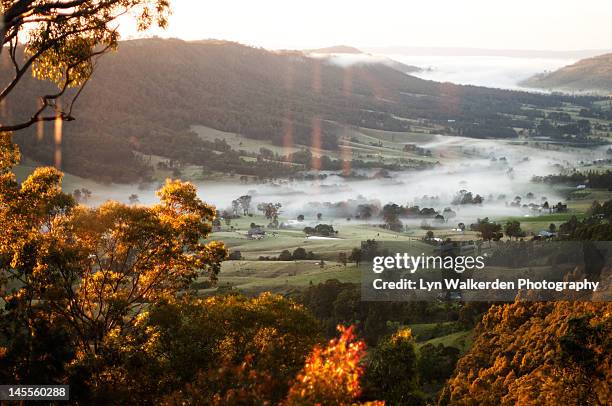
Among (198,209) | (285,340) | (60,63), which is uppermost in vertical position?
(60,63)

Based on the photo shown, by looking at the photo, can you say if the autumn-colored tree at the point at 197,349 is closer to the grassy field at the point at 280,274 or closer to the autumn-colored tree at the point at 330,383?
the autumn-colored tree at the point at 330,383

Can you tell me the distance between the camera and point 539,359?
32.4m

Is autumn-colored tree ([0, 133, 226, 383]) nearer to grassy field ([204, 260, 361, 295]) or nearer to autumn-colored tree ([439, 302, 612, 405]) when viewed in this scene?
autumn-colored tree ([439, 302, 612, 405])

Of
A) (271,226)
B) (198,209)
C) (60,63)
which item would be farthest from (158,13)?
(271,226)

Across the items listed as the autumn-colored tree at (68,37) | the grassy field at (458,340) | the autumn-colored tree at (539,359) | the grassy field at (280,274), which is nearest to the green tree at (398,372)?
the autumn-colored tree at (539,359)

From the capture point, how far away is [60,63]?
14.1m

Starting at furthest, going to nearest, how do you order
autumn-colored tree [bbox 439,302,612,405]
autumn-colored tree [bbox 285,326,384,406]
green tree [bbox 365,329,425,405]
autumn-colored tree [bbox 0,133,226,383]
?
green tree [bbox 365,329,425,405]
autumn-colored tree [bbox 439,302,612,405]
autumn-colored tree [bbox 0,133,226,383]
autumn-colored tree [bbox 285,326,384,406]

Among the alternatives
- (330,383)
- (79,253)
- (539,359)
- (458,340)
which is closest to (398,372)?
(539,359)

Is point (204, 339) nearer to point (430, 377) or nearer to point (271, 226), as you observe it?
point (430, 377)

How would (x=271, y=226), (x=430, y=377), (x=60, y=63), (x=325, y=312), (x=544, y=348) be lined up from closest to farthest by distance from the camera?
(x=60, y=63)
(x=544, y=348)
(x=430, y=377)
(x=325, y=312)
(x=271, y=226)

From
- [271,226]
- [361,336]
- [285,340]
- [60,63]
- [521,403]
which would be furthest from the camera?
[271,226]

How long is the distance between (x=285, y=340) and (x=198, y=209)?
3985mm

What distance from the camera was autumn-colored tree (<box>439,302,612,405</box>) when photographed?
2262 centimetres

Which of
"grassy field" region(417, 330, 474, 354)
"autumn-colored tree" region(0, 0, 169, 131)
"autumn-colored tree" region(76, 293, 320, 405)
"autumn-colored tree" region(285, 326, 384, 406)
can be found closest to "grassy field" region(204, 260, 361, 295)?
"grassy field" region(417, 330, 474, 354)
